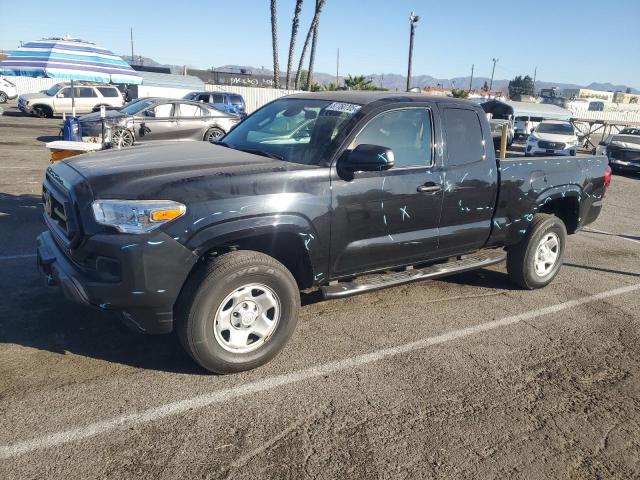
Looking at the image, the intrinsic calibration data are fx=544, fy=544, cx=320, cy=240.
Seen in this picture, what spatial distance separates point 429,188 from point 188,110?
1268 centimetres

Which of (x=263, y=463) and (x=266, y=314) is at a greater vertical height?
(x=266, y=314)

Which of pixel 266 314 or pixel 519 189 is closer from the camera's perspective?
pixel 266 314

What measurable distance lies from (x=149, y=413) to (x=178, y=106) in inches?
536

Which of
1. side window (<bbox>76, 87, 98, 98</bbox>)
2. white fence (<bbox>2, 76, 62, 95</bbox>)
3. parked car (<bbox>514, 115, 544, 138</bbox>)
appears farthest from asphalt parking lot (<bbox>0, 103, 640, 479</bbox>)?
white fence (<bbox>2, 76, 62, 95</bbox>)

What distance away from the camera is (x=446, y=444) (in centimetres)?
304

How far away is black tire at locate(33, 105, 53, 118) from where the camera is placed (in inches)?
998

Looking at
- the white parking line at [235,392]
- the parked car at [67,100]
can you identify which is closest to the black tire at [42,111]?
the parked car at [67,100]

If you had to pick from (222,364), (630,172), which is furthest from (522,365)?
(630,172)

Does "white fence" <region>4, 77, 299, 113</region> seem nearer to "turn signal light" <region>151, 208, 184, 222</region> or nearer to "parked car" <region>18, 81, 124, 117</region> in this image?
"parked car" <region>18, 81, 124, 117</region>

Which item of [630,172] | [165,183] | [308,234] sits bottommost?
[630,172]

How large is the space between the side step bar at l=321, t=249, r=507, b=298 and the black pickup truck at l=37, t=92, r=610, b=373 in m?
0.02

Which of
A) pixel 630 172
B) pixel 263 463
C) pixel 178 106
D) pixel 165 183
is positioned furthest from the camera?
pixel 630 172

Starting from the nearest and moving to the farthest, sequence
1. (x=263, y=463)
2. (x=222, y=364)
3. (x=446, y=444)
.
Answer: (x=263, y=463), (x=446, y=444), (x=222, y=364)

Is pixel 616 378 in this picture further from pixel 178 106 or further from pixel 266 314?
pixel 178 106
